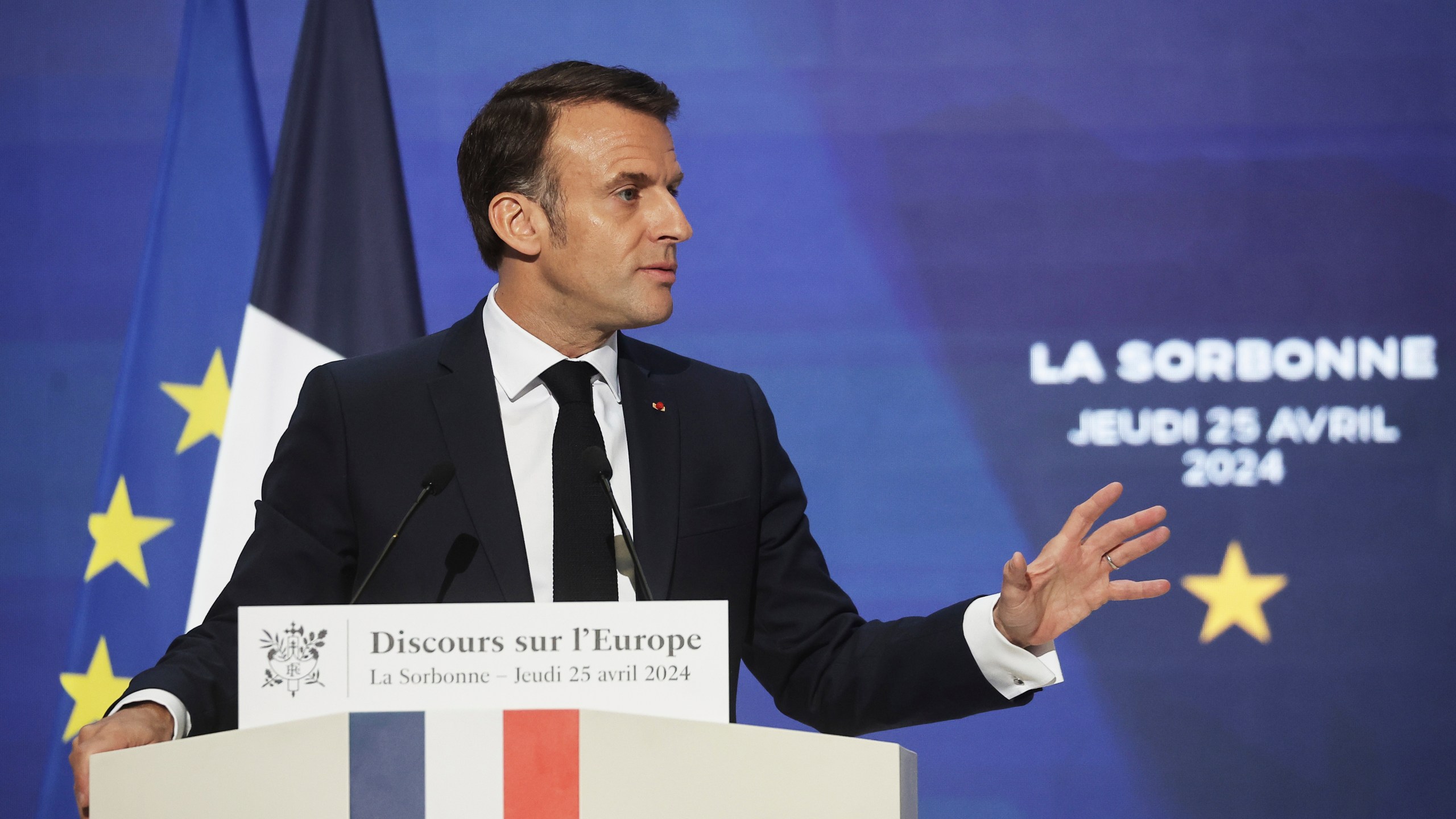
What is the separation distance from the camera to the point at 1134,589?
4.60ft

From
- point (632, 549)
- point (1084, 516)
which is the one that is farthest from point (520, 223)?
point (1084, 516)

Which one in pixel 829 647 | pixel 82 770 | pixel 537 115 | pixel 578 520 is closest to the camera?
pixel 82 770

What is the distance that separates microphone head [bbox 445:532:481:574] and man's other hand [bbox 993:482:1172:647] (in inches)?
28.1

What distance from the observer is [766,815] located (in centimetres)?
105

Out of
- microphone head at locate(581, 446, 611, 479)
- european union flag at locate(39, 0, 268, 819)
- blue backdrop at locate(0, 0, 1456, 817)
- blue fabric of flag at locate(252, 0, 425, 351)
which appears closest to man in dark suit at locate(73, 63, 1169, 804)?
microphone head at locate(581, 446, 611, 479)

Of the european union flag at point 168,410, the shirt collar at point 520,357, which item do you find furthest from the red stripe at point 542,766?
the european union flag at point 168,410

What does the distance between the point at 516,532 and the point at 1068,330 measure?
6.02 feet

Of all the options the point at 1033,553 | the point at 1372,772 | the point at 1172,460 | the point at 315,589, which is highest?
the point at 1172,460

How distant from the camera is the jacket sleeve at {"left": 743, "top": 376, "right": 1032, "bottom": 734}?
1561mm

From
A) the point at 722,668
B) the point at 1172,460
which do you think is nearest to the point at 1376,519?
the point at 1172,460

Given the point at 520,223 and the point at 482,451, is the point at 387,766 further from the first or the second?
the point at 520,223

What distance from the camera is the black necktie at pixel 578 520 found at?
1605mm

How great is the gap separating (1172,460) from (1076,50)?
1.08 m

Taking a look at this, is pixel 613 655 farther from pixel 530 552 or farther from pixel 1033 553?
pixel 1033 553
